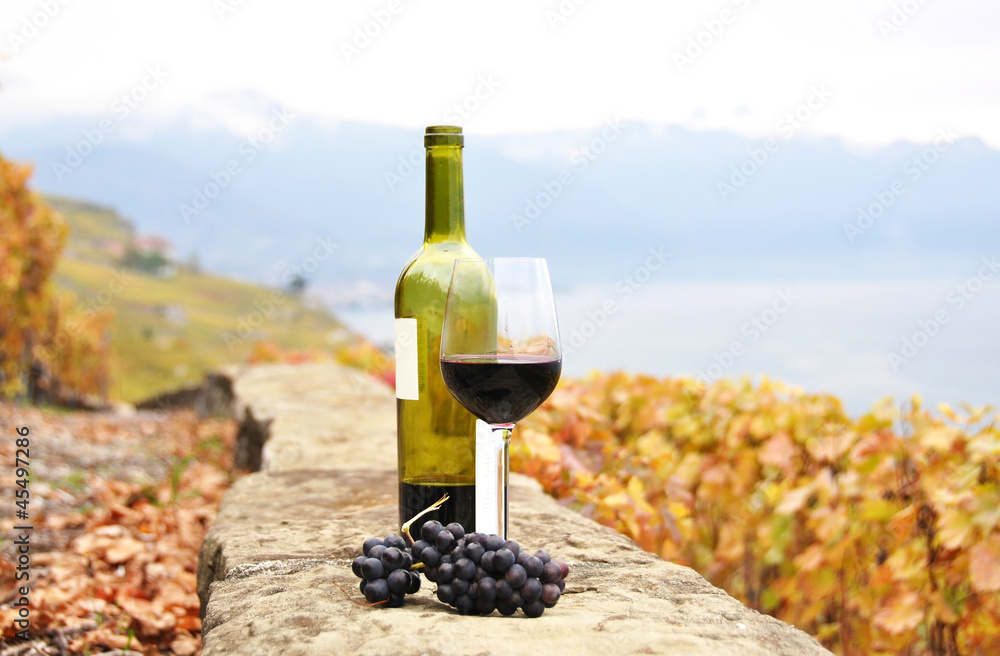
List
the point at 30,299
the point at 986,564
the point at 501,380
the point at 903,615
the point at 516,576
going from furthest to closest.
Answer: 1. the point at 30,299
2. the point at 903,615
3. the point at 986,564
4. the point at 501,380
5. the point at 516,576

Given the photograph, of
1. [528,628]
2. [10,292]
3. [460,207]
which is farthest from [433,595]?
[10,292]

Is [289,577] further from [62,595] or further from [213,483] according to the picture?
[213,483]

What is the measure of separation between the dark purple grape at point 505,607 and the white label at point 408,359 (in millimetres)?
616

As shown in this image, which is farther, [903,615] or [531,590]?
[903,615]

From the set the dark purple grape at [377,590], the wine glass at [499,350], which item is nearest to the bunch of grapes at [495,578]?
the dark purple grape at [377,590]

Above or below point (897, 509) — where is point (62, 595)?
below

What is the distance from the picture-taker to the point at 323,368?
664cm

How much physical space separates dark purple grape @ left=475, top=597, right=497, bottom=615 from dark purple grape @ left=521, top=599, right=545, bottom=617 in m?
0.05

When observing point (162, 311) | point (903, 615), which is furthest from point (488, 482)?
point (162, 311)

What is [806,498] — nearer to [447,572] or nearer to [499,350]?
[499,350]

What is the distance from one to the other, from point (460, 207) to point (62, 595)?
204cm

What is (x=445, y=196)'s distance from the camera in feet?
6.57

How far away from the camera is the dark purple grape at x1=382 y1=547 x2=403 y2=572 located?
157 cm

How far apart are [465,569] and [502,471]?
28 cm
